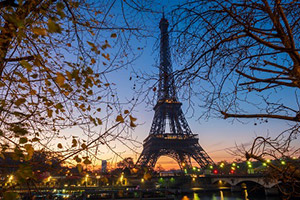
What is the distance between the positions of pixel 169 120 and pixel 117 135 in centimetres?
4929

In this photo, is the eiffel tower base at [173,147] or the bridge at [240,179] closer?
the bridge at [240,179]

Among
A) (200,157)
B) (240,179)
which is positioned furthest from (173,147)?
(240,179)

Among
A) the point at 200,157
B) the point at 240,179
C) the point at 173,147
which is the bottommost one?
the point at 240,179

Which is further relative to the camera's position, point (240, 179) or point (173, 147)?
point (173, 147)

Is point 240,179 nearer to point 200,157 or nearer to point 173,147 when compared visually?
point 200,157

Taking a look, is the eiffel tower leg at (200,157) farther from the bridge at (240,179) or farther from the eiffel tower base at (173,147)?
the bridge at (240,179)

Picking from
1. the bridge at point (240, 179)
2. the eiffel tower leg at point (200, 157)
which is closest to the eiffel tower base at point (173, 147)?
the eiffel tower leg at point (200, 157)

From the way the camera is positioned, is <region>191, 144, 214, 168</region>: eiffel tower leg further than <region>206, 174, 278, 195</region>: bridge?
Yes

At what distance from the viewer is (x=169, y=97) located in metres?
2.91

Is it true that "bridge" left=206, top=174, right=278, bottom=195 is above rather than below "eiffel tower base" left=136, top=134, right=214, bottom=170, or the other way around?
below

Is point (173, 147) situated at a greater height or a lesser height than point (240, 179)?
greater

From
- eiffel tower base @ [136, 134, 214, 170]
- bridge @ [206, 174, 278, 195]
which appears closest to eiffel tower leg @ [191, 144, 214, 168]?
eiffel tower base @ [136, 134, 214, 170]

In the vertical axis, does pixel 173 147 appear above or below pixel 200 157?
above

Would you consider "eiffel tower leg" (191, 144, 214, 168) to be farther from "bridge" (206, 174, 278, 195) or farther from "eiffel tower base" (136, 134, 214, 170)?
"bridge" (206, 174, 278, 195)
